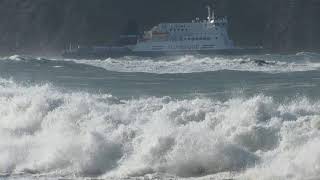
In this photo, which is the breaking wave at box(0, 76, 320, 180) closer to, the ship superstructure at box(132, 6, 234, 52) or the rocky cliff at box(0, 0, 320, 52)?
the ship superstructure at box(132, 6, 234, 52)

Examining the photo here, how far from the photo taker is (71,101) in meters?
21.3

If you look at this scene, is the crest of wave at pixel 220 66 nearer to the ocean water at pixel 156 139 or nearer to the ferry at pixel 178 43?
the ferry at pixel 178 43

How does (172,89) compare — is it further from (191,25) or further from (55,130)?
(191,25)

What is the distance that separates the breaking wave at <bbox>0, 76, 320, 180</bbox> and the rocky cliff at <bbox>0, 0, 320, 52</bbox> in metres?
96.4

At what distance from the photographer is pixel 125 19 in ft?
407

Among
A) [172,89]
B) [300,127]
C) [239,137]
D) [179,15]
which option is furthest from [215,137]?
[179,15]

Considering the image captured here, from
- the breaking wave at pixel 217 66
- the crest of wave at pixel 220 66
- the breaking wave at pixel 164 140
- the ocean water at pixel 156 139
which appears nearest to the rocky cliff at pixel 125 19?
the breaking wave at pixel 217 66

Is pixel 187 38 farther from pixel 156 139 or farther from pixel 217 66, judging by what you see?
pixel 156 139

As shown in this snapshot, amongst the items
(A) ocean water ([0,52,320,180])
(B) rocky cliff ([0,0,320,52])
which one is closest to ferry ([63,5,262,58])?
(B) rocky cliff ([0,0,320,52])

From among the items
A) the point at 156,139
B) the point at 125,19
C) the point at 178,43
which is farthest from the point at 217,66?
the point at 125,19

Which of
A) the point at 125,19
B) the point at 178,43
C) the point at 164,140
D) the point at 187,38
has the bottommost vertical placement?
the point at 178,43

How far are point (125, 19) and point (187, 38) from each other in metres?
28.2

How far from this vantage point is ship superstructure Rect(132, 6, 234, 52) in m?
94.8

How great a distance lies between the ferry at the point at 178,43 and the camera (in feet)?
310
